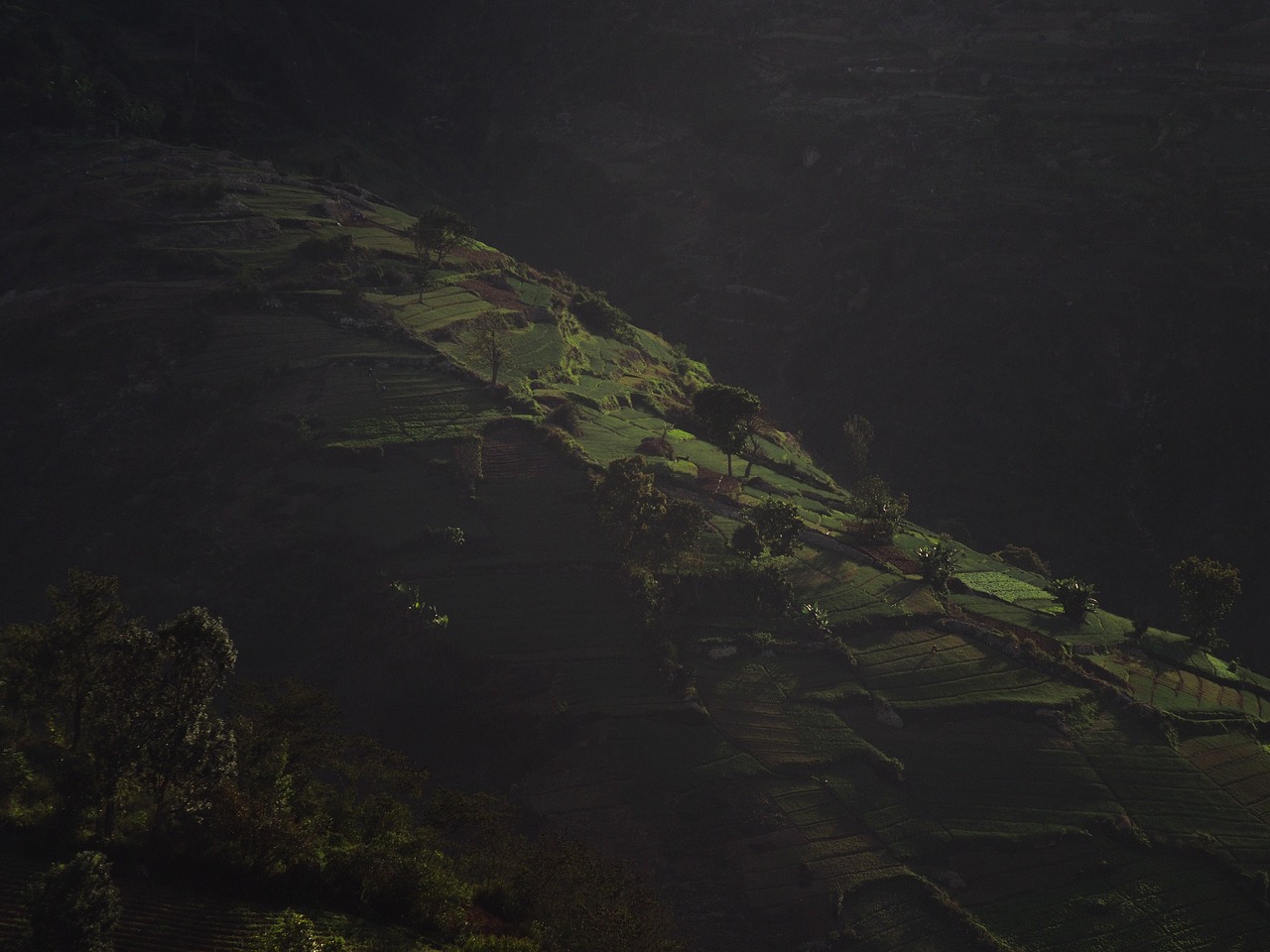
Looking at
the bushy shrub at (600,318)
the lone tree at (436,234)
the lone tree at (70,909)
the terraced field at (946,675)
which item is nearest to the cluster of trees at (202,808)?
the lone tree at (70,909)

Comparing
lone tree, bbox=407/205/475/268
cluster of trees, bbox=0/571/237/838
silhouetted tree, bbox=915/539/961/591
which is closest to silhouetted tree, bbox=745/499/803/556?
silhouetted tree, bbox=915/539/961/591

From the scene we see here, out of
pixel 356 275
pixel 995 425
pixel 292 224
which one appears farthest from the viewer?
pixel 995 425

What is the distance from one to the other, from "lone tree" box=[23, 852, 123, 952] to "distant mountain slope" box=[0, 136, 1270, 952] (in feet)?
94.4

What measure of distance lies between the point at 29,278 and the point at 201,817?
82.2 m

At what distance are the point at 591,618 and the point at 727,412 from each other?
1035 inches

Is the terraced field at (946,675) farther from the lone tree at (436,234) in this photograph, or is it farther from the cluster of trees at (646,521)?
the lone tree at (436,234)

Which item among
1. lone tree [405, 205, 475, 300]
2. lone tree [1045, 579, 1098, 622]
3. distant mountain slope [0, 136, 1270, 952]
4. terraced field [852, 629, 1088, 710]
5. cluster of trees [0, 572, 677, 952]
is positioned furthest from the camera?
lone tree [405, 205, 475, 300]

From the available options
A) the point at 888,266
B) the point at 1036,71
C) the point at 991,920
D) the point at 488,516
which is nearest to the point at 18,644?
the point at 488,516

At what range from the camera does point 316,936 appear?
27.1 meters

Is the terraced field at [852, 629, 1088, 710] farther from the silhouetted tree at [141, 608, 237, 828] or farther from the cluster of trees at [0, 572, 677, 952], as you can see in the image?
the silhouetted tree at [141, 608, 237, 828]

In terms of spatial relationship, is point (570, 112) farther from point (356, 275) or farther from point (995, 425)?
point (995, 425)

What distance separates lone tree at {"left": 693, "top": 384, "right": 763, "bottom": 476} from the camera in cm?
7781

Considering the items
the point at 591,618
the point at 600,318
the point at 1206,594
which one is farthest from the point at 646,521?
the point at 600,318

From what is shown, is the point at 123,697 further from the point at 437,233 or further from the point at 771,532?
the point at 437,233
